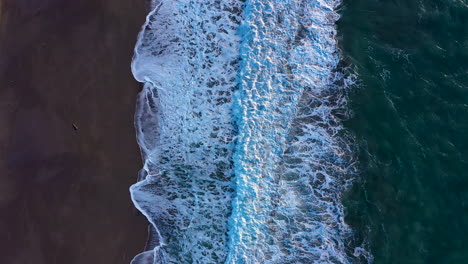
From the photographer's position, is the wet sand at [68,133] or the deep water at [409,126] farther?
the wet sand at [68,133]

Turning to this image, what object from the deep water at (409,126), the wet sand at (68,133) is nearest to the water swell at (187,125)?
the wet sand at (68,133)

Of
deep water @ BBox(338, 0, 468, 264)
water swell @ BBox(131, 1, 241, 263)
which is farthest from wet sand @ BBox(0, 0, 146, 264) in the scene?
deep water @ BBox(338, 0, 468, 264)

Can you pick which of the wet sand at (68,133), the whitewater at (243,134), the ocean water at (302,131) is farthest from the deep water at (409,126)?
the wet sand at (68,133)

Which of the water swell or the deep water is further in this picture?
the water swell

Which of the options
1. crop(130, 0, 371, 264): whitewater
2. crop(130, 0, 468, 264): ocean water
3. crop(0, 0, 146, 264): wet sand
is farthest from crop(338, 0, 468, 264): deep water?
crop(0, 0, 146, 264): wet sand

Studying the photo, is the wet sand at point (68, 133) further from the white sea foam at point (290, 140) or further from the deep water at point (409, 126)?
the deep water at point (409, 126)

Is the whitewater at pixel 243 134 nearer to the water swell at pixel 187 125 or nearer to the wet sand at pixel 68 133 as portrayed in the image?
the water swell at pixel 187 125

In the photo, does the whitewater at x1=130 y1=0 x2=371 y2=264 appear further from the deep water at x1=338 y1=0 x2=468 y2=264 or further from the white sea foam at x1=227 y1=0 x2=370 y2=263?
the deep water at x1=338 y1=0 x2=468 y2=264
